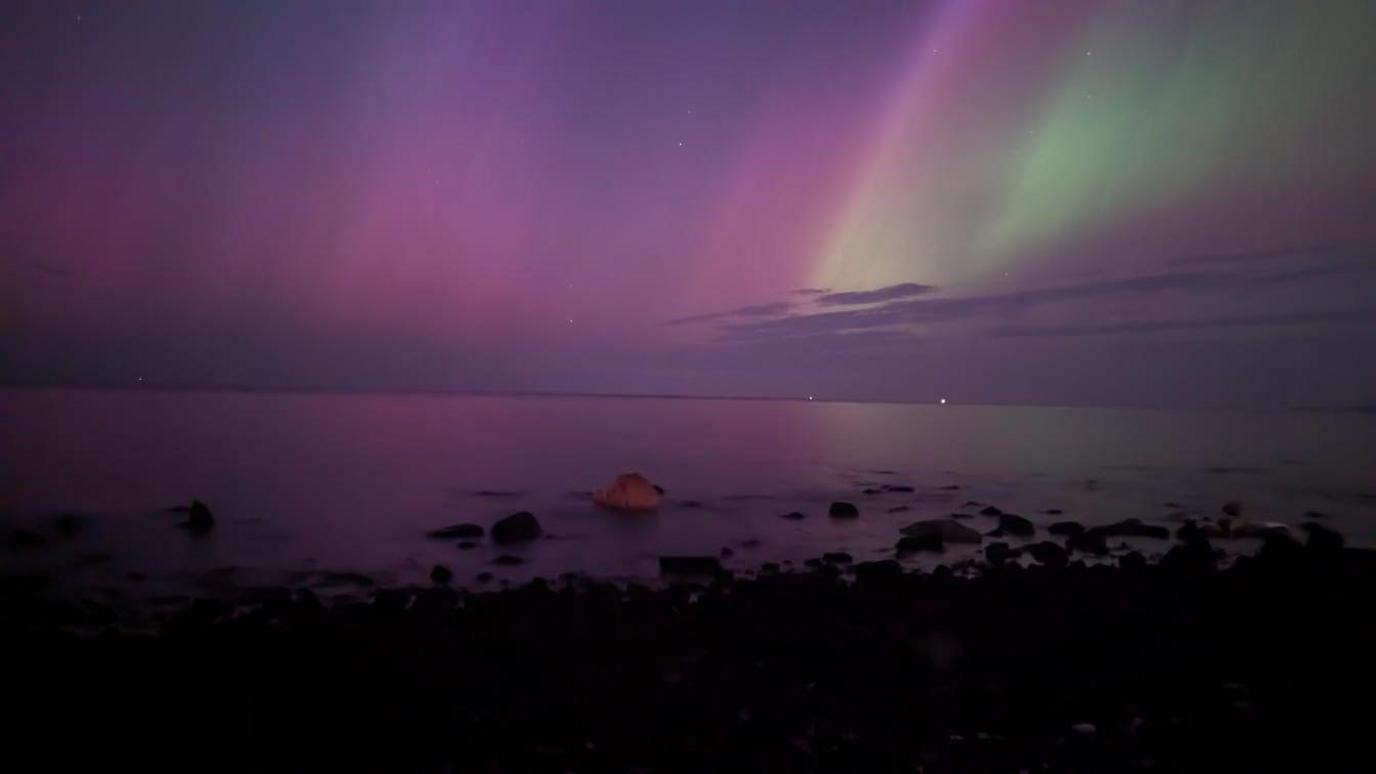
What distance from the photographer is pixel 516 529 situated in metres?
29.3

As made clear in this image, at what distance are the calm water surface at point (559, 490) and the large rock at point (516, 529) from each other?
2.61ft

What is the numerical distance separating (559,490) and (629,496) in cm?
802

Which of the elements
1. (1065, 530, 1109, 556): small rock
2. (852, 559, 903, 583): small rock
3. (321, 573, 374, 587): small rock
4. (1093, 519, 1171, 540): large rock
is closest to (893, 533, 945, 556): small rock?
(1065, 530, 1109, 556): small rock

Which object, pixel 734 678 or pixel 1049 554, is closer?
pixel 734 678

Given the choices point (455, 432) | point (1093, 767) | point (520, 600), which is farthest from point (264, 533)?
point (455, 432)

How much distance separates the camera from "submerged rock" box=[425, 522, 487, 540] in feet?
97.9

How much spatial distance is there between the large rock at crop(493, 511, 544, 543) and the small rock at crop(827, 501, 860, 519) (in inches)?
462

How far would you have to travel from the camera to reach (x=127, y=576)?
2253 centimetres

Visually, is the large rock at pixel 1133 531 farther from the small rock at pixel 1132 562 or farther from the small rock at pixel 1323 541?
the small rock at pixel 1323 541

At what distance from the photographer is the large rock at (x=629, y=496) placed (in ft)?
127

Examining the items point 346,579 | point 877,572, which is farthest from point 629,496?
point 877,572

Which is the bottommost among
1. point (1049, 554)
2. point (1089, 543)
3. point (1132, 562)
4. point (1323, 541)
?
point (1089, 543)

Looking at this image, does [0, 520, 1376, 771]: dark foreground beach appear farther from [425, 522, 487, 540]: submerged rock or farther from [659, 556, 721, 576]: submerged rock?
[425, 522, 487, 540]: submerged rock

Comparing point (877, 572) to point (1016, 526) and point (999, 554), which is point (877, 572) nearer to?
point (999, 554)
